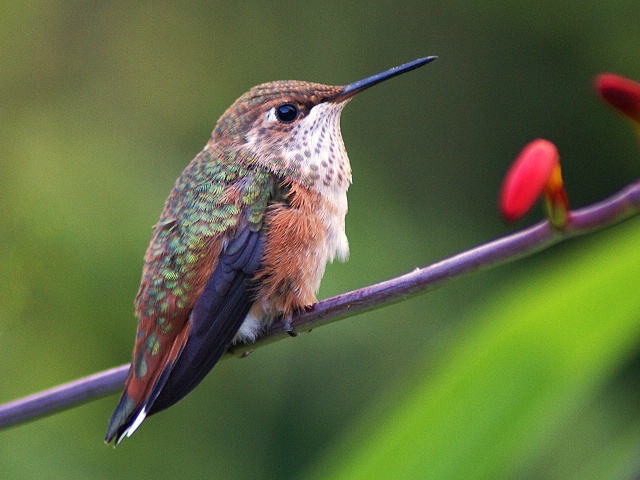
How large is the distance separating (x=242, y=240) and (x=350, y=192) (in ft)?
3.61

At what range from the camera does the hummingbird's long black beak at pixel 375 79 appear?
1.62 m

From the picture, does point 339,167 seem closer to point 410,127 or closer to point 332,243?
point 332,243

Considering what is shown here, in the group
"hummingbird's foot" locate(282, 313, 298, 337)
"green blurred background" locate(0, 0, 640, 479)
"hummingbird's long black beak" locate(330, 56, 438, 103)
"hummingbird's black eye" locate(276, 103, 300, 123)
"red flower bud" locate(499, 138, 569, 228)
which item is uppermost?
"red flower bud" locate(499, 138, 569, 228)

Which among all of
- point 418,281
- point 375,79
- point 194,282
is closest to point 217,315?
point 194,282

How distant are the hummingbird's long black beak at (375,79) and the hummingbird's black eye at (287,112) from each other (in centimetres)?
10

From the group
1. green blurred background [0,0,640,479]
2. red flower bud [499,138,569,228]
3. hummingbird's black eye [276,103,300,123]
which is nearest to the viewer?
red flower bud [499,138,569,228]

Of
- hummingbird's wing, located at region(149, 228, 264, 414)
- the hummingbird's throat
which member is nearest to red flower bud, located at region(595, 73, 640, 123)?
hummingbird's wing, located at region(149, 228, 264, 414)

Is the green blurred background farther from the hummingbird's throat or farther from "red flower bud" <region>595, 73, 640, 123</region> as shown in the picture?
"red flower bud" <region>595, 73, 640, 123</region>

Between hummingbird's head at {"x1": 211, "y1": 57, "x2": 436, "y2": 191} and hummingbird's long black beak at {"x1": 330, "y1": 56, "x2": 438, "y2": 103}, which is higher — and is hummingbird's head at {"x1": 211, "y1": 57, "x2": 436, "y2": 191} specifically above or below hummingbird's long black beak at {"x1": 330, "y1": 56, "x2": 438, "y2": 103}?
below

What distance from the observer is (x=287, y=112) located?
1961mm

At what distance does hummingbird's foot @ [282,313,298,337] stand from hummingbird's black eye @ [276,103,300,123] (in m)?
0.51

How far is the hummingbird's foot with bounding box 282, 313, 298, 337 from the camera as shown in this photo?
151 centimetres

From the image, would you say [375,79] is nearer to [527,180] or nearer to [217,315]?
[217,315]

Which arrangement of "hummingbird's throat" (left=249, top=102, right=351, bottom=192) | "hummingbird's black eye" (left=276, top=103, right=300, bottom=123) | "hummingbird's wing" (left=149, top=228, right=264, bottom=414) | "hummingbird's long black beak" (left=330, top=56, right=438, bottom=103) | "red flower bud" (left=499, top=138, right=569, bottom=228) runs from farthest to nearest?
"hummingbird's black eye" (left=276, top=103, right=300, bottom=123), "hummingbird's throat" (left=249, top=102, right=351, bottom=192), "hummingbird's long black beak" (left=330, top=56, right=438, bottom=103), "hummingbird's wing" (left=149, top=228, right=264, bottom=414), "red flower bud" (left=499, top=138, right=569, bottom=228)
